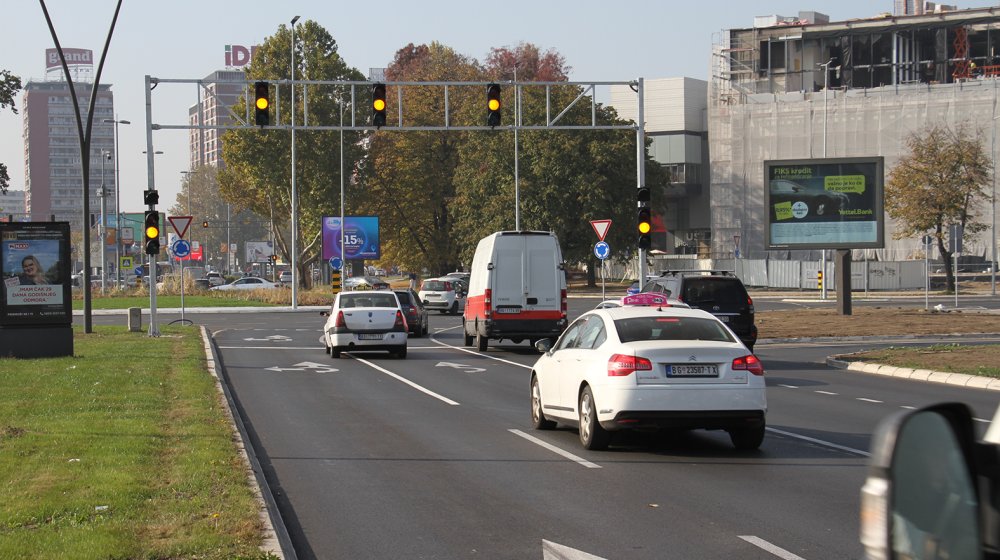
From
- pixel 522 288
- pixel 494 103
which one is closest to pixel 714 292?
pixel 522 288

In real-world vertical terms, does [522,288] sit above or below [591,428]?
above

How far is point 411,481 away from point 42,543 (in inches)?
149

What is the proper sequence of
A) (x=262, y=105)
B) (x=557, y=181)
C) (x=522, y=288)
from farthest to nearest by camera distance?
A: (x=557, y=181), (x=262, y=105), (x=522, y=288)

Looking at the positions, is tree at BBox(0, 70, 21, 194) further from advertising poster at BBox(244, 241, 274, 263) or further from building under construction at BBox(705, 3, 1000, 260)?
advertising poster at BBox(244, 241, 274, 263)

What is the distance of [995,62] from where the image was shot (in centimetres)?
8294

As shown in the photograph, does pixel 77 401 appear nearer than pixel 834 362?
Yes

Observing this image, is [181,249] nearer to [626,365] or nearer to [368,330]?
[368,330]

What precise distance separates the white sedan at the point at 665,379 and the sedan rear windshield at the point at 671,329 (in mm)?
10

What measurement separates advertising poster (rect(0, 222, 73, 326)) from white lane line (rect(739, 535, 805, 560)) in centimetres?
1819

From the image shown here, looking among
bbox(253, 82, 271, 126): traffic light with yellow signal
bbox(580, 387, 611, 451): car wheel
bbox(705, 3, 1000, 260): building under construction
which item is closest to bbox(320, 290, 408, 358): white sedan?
bbox(253, 82, 271, 126): traffic light with yellow signal

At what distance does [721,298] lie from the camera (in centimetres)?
2414

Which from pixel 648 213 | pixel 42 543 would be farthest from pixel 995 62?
pixel 42 543

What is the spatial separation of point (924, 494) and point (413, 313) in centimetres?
3224

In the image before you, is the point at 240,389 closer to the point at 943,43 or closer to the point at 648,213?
the point at 648,213
